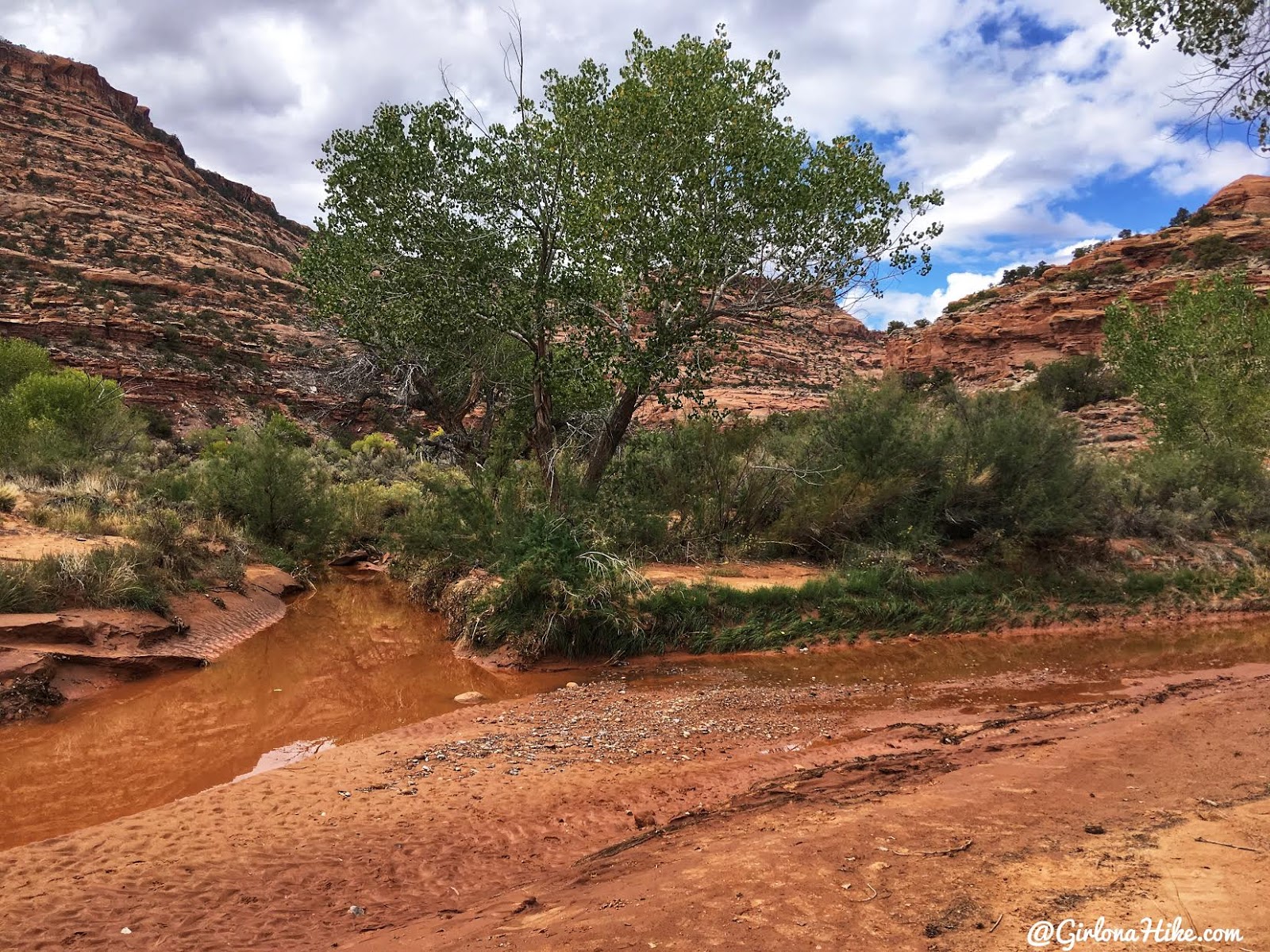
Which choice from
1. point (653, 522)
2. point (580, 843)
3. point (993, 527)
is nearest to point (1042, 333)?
point (993, 527)

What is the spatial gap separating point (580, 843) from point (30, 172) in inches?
2694

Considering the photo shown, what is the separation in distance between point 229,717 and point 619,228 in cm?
818

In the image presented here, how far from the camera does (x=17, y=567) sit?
26.4ft

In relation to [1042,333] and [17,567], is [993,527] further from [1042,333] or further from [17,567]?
[1042,333]

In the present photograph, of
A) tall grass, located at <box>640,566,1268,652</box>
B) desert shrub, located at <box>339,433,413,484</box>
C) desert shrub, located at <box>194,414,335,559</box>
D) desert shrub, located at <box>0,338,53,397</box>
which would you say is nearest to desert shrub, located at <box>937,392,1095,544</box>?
tall grass, located at <box>640,566,1268,652</box>

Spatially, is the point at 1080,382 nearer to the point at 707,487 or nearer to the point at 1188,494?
the point at 1188,494

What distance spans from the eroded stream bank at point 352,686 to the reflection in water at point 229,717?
21mm

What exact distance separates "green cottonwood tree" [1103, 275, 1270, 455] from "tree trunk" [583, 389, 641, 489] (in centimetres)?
1693

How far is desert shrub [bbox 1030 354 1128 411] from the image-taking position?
36688 millimetres

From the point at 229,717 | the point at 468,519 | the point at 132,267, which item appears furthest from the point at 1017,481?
the point at 132,267

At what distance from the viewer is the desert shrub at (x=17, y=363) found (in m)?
20.6

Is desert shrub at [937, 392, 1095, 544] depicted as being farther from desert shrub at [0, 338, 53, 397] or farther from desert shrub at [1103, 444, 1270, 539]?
desert shrub at [0, 338, 53, 397]

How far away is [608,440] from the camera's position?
11758mm

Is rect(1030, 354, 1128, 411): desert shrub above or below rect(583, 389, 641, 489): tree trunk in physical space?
above
